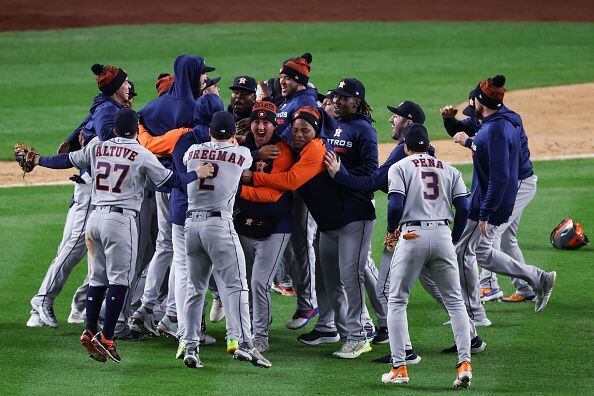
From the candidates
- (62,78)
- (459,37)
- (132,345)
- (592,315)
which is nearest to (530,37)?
(459,37)

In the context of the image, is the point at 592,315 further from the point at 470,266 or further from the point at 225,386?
the point at 225,386

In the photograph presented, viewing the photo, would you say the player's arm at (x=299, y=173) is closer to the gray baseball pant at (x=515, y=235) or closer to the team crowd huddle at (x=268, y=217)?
the team crowd huddle at (x=268, y=217)

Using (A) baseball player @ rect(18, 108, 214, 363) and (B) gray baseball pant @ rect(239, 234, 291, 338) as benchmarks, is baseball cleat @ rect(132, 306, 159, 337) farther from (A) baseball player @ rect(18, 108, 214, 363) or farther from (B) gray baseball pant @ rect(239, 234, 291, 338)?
(B) gray baseball pant @ rect(239, 234, 291, 338)

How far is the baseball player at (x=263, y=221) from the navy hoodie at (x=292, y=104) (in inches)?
21.4

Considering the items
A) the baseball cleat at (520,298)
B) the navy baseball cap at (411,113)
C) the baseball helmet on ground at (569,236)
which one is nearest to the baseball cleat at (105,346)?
the navy baseball cap at (411,113)

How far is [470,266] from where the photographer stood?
28.2 ft

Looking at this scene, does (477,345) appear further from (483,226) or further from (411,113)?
(411,113)

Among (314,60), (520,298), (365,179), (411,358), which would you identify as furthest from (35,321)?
(314,60)

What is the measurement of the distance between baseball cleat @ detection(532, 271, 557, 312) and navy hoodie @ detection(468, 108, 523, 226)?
1.90 feet

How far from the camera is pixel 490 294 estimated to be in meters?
9.55

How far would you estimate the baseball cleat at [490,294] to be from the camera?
9.49 meters

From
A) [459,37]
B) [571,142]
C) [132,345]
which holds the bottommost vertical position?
[132,345]

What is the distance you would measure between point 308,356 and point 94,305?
1.48 metres

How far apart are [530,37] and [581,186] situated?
10801 mm
